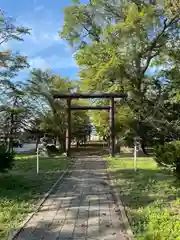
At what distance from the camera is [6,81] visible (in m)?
23.8

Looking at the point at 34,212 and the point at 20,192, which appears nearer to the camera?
the point at 34,212

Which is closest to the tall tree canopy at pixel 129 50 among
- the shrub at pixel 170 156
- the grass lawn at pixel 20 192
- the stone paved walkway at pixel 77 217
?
the grass lawn at pixel 20 192

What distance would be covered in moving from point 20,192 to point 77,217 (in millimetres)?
2933

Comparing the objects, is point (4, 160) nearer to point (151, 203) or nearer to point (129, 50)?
point (151, 203)

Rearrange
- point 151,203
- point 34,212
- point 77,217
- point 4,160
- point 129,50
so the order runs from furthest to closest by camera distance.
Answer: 1. point 129,50
2. point 4,160
3. point 151,203
4. point 34,212
5. point 77,217

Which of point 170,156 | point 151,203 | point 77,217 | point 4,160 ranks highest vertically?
point 170,156

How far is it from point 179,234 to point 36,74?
2815 cm

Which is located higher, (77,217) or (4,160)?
(4,160)

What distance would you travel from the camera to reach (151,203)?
23.4 feet

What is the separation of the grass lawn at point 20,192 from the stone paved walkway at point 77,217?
1.03 feet

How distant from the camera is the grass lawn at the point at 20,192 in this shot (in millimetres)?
6113

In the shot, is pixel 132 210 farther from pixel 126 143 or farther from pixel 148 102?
pixel 126 143

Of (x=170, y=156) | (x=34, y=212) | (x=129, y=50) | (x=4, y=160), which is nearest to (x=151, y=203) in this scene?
(x=170, y=156)

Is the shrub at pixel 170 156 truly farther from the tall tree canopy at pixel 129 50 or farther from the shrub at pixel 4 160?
the tall tree canopy at pixel 129 50
